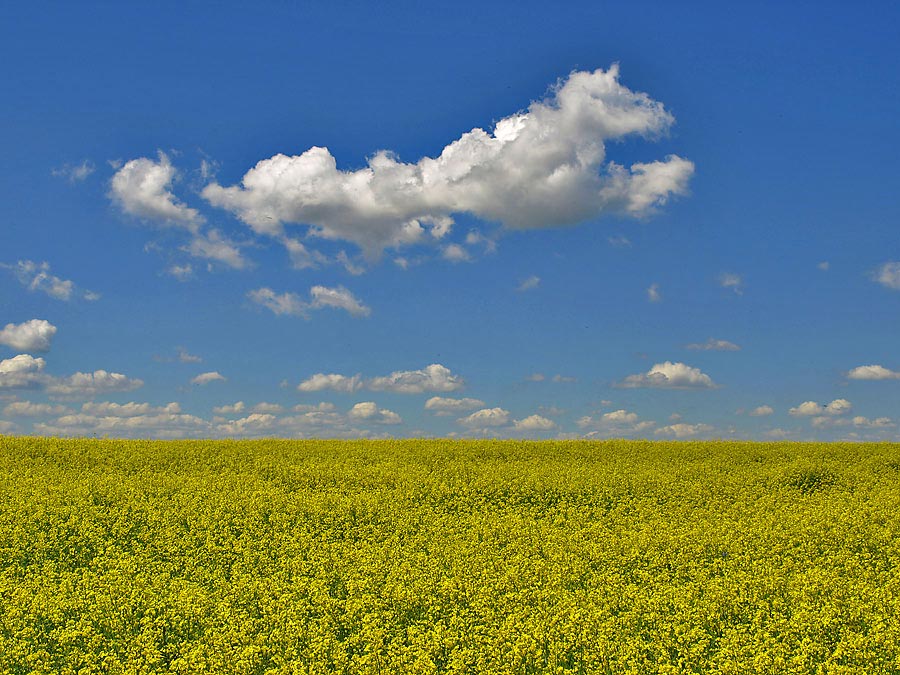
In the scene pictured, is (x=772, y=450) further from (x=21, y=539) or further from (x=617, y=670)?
(x=21, y=539)

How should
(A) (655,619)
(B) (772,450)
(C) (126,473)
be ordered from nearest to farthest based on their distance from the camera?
(A) (655,619) < (C) (126,473) < (B) (772,450)

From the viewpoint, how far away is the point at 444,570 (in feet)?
46.0

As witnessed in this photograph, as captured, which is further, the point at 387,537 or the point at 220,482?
the point at 220,482

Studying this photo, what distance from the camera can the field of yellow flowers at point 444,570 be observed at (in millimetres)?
10289

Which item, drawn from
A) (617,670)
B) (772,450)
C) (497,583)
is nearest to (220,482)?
(497,583)

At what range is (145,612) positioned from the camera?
12.4 metres

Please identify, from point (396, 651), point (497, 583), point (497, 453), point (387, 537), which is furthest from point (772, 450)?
point (396, 651)

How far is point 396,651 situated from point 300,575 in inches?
200

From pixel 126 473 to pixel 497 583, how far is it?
20.7 metres

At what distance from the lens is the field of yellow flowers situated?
1029cm

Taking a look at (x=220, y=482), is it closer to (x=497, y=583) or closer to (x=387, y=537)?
(x=387, y=537)

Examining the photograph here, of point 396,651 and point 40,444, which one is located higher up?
point 40,444

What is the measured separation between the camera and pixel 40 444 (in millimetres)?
31734

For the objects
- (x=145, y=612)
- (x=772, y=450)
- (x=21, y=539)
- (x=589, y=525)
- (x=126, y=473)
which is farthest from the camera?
(x=772, y=450)
